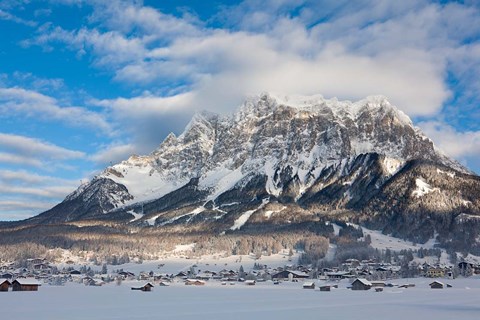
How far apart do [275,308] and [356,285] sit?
69.8m

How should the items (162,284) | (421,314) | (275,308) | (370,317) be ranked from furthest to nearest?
(162,284) < (275,308) < (421,314) < (370,317)

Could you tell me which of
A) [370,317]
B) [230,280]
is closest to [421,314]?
[370,317]

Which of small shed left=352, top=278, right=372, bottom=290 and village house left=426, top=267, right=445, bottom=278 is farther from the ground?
village house left=426, top=267, right=445, bottom=278

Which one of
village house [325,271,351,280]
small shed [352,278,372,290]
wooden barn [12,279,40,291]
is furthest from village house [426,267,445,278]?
wooden barn [12,279,40,291]

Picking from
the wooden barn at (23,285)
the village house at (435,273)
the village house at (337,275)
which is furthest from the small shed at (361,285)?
the wooden barn at (23,285)

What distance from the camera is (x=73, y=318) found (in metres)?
62.8

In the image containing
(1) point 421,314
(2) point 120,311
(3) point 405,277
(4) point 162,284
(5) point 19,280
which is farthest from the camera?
(3) point 405,277

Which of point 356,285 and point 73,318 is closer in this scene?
point 73,318

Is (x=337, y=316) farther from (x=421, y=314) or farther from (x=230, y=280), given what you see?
(x=230, y=280)

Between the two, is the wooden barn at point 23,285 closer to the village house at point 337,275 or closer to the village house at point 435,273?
the village house at point 337,275

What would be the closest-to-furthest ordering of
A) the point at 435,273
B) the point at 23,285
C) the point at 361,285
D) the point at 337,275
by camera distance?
the point at 23,285
the point at 361,285
the point at 435,273
the point at 337,275

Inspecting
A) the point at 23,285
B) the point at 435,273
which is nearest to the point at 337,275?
the point at 435,273

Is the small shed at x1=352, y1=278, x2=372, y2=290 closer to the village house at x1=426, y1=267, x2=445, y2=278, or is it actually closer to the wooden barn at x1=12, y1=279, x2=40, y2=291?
the village house at x1=426, y1=267, x2=445, y2=278

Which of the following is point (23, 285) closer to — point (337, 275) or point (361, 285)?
point (361, 285)
